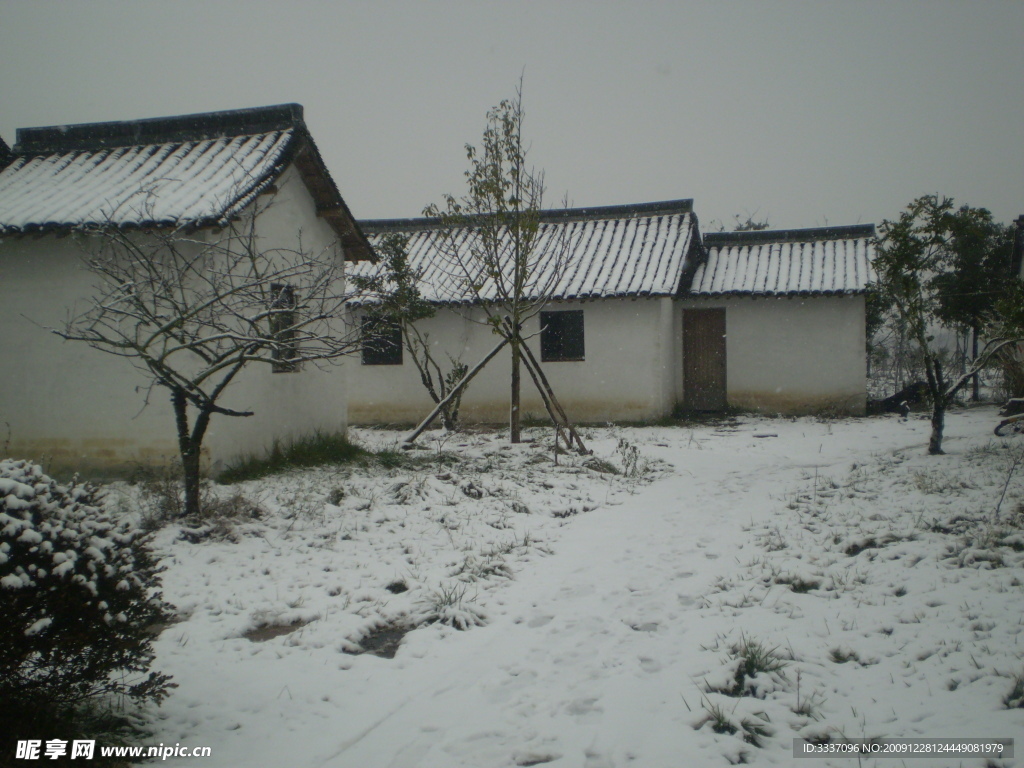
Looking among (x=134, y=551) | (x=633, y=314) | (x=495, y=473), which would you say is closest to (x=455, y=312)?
(x=633, y=314)

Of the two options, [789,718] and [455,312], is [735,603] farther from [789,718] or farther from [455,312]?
[455,312]

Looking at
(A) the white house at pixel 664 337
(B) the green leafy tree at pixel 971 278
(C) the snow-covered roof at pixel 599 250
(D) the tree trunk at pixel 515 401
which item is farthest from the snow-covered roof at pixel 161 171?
(B) the green leafy tree at pixel 971 278

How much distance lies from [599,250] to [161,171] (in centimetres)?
1032

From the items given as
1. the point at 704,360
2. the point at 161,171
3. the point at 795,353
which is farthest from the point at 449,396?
the point at 795,353

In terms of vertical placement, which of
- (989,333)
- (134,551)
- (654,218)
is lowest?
(134,551)

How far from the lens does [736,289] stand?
16281 millimetres

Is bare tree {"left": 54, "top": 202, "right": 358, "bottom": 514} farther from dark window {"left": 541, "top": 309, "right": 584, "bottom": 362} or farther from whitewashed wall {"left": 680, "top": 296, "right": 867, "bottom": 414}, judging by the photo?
whitewashed wall {"left": 680, "top": 296, "right": 867, "bottom": 414}

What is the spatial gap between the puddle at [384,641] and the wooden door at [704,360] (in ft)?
44.4

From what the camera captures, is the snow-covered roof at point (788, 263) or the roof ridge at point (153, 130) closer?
the roof ridge at point (153, 130)

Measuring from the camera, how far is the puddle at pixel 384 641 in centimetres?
419

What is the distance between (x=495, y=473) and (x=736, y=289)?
9.73 metres

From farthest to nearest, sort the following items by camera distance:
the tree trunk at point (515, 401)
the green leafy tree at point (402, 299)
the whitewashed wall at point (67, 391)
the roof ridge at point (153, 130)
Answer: the green leafy tree at point (402, 299) → the tree trunk at point (515, 401) → the roof ridge at point (153, 130) → the whitewashed wall at point (67, 391)

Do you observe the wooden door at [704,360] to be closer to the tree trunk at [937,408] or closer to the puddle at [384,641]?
the tree trunk at [937,408]

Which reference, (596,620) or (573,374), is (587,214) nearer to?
(573,374)
